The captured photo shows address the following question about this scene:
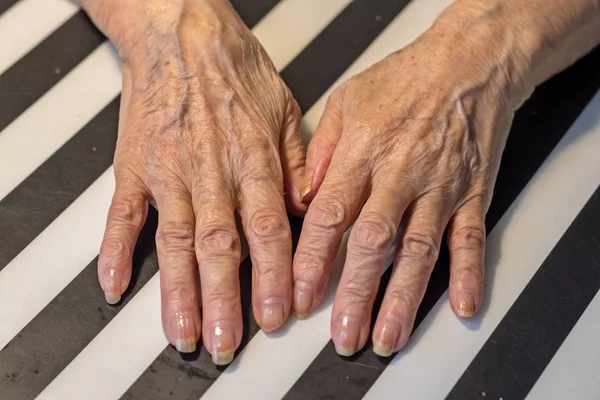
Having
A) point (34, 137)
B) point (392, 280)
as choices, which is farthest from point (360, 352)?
point (34, 137)

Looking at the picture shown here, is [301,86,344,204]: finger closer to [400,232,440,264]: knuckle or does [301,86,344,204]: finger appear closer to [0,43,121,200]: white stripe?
[400,232,440,264]: knuckle

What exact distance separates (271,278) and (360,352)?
0.18 m

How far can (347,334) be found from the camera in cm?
84

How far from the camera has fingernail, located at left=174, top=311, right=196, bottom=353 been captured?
844mm

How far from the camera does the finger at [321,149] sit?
3.15 ft

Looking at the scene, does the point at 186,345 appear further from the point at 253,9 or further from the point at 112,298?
the point at 253,9

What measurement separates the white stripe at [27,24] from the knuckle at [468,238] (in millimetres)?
937

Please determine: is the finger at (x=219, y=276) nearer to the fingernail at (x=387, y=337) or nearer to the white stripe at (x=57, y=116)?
the fingernail at (x=387, y=337)

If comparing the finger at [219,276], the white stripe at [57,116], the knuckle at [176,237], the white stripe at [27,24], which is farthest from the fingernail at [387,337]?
the white stripe at [27,24]

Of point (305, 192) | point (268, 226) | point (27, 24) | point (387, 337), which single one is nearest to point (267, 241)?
point (268, 226)

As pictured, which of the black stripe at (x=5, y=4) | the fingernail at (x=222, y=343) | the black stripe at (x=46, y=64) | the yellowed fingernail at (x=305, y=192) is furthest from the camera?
the black stripe at (x=5, y=4)

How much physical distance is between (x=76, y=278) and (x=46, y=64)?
49cm

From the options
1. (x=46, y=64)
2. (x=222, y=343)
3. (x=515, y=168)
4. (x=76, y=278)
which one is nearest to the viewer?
(x=222, y=343)

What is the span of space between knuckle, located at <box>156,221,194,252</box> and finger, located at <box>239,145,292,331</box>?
0.09 meters
